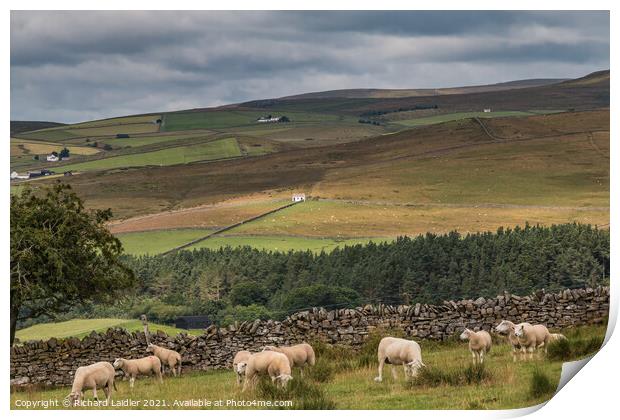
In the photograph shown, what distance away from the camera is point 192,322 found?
19.2m

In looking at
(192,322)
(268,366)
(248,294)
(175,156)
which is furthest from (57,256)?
(175,156)

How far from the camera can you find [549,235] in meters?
22.4

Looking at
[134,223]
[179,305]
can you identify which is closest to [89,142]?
[134,223]

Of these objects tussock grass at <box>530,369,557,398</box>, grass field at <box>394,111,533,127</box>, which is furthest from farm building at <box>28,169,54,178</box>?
grass field at <box>394,111,533,127</box>

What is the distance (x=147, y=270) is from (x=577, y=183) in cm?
1099

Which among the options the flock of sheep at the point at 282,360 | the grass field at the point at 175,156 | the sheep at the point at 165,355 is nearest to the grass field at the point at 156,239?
the grass field at the point at 175,156

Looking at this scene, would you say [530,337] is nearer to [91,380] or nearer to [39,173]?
[91,380]

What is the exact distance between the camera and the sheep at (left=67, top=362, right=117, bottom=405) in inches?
560

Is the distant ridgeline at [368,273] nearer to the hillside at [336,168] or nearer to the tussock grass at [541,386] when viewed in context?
the hillside at [336,168]

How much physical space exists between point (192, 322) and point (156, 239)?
3624 mm

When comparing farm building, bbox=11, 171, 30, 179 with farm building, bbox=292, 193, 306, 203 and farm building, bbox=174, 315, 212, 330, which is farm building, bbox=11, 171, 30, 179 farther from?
farm building, bbox=292, 193, 306, 203

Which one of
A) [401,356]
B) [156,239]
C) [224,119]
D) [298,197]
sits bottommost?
[401,356]

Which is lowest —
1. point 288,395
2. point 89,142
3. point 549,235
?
point 288,395
